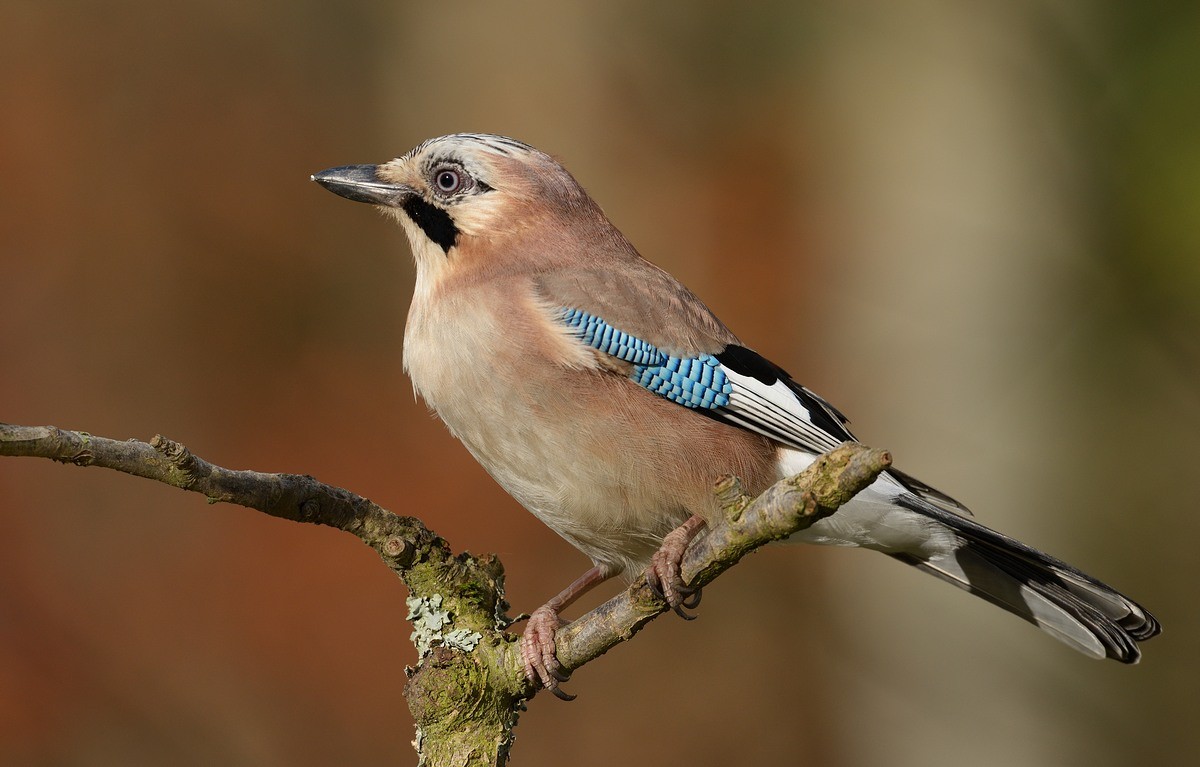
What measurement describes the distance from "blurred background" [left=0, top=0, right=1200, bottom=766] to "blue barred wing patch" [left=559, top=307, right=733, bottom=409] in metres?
3.06

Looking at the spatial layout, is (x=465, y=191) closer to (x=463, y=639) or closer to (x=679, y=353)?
(x=679, y=353)

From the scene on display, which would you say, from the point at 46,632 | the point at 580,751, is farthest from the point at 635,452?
the point at 46,632

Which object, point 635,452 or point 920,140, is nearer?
point 635,452

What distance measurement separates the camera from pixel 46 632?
21.3 feet

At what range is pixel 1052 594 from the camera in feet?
11.7

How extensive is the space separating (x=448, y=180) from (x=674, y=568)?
163 cm

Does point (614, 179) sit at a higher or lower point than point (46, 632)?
higher

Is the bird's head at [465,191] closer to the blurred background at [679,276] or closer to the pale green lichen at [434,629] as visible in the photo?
the pale green lichen at [434,629]

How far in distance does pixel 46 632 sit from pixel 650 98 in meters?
4.93

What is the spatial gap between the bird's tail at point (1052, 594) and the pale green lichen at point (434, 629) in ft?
4.92

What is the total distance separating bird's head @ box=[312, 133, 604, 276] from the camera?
12.4ft

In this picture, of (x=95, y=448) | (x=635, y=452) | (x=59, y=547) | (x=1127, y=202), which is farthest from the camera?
(x=59, y=547)

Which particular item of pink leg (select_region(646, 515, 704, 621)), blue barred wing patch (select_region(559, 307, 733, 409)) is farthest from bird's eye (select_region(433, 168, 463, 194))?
pink leg (select_region(646, 515, 704, 621))

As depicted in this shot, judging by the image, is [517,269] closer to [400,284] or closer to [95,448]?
[95,448]
